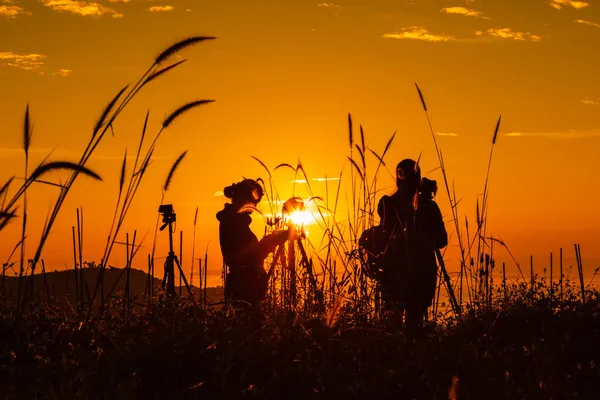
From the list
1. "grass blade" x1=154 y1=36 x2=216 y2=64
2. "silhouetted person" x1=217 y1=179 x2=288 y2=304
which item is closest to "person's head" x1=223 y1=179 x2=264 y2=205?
"silhouetted person" x1=217 y1=179 x2=288 y2=304

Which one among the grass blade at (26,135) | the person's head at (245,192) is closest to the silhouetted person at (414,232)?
the person's head at (245,192)

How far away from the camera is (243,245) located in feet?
22.7

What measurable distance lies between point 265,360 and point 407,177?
10.9 ft

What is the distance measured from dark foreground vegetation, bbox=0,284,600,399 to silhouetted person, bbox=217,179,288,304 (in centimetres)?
184

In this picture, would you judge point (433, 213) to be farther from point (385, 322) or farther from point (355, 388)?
point (355, 388)

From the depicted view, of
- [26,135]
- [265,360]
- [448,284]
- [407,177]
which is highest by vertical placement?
[407,177]

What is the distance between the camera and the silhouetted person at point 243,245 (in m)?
6.74

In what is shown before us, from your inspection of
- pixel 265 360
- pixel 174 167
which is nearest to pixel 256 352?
pixel 265 360

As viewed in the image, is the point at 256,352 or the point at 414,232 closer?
the point at 256,352

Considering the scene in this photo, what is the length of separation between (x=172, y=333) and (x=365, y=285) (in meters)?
2.06

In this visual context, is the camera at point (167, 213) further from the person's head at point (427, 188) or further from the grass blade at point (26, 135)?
the grass blade at point (26, 135)

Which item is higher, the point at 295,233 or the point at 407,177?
the point at 407,177

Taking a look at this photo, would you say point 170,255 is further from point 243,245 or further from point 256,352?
point 256,352

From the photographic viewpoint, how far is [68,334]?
450 cm
